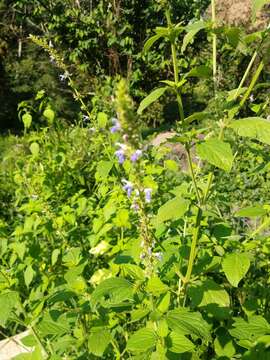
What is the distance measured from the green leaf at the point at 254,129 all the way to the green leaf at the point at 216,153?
7cm

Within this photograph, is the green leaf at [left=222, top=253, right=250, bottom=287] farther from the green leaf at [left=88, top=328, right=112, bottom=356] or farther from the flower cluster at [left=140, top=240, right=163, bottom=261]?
the green leaf at [left=88, top=328, right=112, bottom=356]

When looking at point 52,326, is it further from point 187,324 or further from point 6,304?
point 187,324

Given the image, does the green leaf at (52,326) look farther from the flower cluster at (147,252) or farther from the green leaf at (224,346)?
the green leaf at (224,346)

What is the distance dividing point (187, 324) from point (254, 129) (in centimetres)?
62

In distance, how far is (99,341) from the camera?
153 centimetres

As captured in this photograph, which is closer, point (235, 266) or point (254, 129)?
point (254, 129)

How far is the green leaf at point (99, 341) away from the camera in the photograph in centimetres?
147

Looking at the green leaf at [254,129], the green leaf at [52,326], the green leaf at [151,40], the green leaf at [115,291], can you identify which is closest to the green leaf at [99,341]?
the green leaf at [52,326]

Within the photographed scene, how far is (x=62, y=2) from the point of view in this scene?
1040 cm

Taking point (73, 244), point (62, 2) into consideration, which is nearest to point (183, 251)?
point (73, 244)

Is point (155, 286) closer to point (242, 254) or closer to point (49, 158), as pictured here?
point (242, 254)

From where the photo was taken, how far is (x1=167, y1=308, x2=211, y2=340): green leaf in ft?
3.94

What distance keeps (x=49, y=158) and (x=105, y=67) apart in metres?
7.16

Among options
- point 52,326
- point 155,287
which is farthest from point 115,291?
point 52,326
